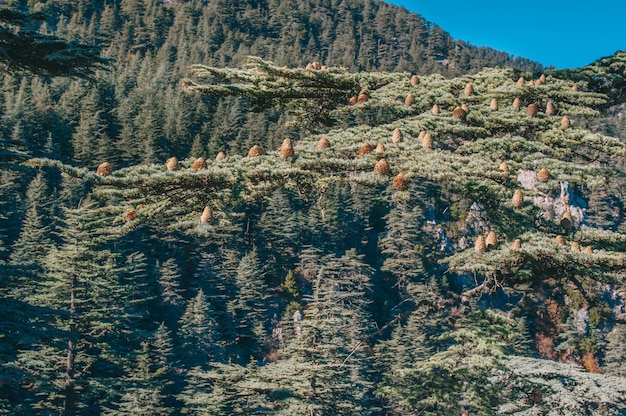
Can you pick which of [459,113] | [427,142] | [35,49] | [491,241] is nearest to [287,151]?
[427,142]

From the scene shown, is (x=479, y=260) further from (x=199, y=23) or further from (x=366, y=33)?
(x=366, y=33)

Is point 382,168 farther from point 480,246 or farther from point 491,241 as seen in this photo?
point 491,241

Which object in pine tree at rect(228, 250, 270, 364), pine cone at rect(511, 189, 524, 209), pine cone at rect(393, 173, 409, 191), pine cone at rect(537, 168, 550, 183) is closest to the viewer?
pine cone at rect(393, 173, 409, 191)

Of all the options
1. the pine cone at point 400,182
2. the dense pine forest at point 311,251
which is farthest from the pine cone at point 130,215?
the pine cone at point 400,182

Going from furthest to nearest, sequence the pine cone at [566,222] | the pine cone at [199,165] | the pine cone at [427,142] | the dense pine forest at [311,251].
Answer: the pine cone at [566,222]
the pine cone at [427,142]
the dense pine forest at [311,251]
the pine cone at [199,165]

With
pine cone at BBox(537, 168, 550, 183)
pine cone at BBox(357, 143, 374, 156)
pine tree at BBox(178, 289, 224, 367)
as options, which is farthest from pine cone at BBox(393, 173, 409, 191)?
pine tree at BBox(178, 289, 224, 367)

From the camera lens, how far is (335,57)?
131 m

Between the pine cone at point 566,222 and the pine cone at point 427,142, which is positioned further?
the pine cone at point 566,222

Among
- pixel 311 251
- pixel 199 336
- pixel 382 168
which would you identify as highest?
pixel 382 168

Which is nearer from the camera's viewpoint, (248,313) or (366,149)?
(366,149)

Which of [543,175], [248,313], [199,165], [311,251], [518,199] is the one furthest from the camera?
[311,251]

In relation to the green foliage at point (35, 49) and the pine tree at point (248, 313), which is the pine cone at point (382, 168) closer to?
the green foliage at point (35, 49)

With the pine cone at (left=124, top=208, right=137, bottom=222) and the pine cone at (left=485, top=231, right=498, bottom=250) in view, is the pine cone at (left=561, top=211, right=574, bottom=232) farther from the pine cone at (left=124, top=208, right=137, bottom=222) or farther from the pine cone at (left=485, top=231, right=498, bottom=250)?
the pine cone at (left=124, top=208, right=137, bottom=222)

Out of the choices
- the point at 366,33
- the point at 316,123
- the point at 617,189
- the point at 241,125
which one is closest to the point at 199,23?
the point at 366,33
